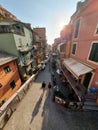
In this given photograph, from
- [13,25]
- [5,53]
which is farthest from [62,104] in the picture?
[13,25]

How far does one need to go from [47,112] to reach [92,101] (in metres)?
5.53

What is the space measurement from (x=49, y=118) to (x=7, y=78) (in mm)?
9030

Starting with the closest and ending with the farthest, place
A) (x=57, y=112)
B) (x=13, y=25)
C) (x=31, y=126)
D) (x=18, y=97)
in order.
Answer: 1. (x=31, y=126)
2. (x=57, y=112)
3. (x=18, y=97)
4. (x=13, y=25)

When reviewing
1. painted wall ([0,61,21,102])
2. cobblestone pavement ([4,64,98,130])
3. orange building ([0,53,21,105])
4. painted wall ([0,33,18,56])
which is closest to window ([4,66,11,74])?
orange building ([0,53,21,105])

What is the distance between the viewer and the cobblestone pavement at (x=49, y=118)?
273 inches

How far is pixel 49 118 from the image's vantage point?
782cm

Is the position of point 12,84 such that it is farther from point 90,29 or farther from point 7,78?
point 90,29

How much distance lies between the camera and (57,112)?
842 cm

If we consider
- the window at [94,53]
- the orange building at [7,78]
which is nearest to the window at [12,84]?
the orange building at [7,78]

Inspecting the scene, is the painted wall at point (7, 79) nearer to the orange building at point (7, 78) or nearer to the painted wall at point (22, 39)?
the orange building at point (7, 78)

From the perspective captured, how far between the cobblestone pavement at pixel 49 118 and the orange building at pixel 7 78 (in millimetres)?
3362

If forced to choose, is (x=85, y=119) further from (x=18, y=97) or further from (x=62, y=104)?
(x=18, y=97)

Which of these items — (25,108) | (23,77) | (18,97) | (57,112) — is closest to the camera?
(57,112)

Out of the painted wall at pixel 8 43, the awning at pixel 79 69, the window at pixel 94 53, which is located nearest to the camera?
the window at pixel 94 53
